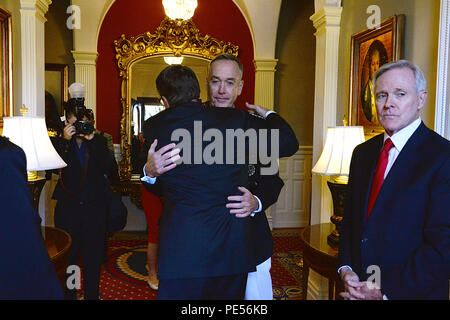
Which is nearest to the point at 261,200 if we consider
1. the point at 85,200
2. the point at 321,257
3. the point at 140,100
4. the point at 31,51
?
the point at 321,257

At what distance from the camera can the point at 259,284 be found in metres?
1.70

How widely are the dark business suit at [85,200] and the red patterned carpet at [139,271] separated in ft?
2.87

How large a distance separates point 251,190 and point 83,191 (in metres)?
1.58

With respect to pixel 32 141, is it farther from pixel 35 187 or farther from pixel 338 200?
pixel 338 200

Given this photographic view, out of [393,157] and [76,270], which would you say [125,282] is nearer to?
[76,270]

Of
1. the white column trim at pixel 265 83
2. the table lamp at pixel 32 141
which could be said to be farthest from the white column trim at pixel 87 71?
the table lamp at pixel 32 141

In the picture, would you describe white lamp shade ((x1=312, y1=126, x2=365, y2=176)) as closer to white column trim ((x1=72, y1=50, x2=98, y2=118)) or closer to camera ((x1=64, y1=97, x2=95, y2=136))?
camera ((x1=64, y1=97, x2=95, y2=136))

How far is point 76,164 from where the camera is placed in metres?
2.89

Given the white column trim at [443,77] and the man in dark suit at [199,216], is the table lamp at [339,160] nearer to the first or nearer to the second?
the white column trim at [443,77]

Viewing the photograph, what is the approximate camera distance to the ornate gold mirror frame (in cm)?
589

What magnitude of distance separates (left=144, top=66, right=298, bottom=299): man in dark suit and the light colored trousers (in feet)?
0.68

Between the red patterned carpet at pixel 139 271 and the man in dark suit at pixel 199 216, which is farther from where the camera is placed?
the red patterned carpet at pixel 139 271

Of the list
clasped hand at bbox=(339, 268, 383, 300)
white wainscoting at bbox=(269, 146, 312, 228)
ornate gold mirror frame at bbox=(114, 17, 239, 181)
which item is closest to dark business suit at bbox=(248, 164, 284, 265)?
clasped hand at bbox=(339, 268, 383, 300)

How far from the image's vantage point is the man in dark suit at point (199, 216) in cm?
141
